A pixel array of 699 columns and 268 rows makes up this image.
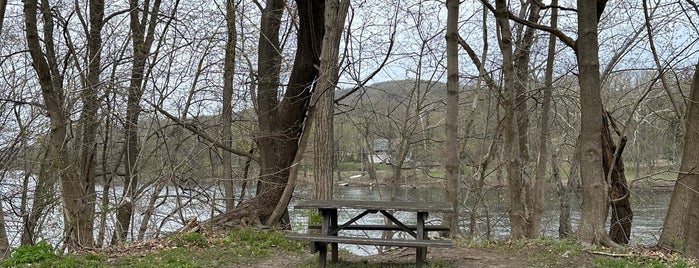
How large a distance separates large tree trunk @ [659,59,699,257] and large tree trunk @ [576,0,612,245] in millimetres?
1515

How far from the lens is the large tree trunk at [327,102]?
670 cm

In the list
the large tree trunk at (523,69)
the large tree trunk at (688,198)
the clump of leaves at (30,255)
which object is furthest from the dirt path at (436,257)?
the large tree trunk at (523,69)

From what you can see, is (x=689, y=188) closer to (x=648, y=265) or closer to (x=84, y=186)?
(x=648, y=265)

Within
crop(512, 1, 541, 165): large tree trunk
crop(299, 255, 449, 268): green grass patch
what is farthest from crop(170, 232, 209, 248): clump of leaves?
crop(512, 1, 541, 165): large tree trunk

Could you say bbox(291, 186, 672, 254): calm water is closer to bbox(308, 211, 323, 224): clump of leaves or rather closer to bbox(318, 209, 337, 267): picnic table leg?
bbox(308, 211, 323, 224): clump of leaves

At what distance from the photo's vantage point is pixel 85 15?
10008 mm

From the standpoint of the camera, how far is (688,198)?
6.99m

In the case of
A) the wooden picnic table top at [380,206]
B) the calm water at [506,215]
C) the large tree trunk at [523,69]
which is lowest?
the calm water at [506,215]

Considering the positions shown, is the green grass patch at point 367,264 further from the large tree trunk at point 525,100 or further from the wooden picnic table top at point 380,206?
the large tree trunk at point 525,100

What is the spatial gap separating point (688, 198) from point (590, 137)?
90.8 inches

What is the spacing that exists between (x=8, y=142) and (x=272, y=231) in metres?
4.51

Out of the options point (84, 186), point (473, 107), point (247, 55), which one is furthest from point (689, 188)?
point (84, 186)

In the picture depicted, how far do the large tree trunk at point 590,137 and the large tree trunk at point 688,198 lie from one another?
4.97 feet

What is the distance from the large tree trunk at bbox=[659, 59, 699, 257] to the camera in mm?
6648
